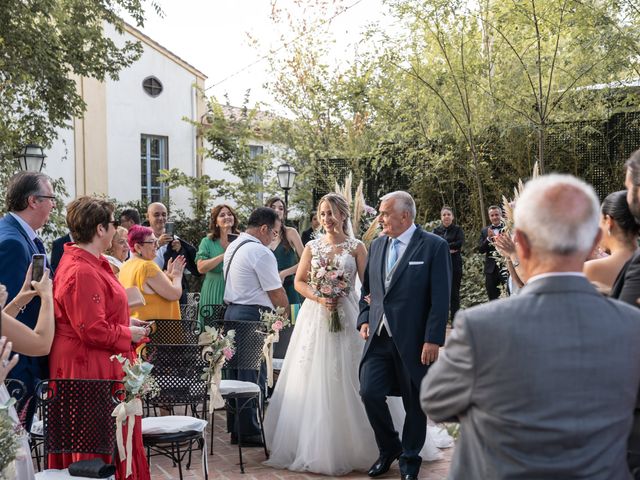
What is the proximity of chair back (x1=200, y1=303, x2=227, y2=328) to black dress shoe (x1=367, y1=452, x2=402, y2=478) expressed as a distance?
2.35 metres

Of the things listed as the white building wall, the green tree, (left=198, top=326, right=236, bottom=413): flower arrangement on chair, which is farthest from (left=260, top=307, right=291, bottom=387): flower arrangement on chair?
the white building wall

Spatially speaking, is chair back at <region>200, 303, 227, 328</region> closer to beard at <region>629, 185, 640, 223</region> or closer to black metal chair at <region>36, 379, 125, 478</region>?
black metal chair at <region>36, 379, 125, 478</region>

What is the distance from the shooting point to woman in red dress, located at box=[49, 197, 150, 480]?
4.83 m

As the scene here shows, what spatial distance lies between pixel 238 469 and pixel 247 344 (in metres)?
1.06

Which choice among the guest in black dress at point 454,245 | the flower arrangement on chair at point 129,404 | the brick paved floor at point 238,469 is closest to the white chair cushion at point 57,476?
the flower arrangement on chair at point 129,404

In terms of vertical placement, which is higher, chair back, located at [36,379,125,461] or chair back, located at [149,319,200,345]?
chair back, located at [149,319,200,345]

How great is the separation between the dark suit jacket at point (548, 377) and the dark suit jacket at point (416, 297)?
3803 millimetres

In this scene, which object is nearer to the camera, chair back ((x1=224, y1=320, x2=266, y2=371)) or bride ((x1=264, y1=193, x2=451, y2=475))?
bride ((x1=264, y1=193, x2=451, y2=475))

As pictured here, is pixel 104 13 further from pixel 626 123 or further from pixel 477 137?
pixel 626 123

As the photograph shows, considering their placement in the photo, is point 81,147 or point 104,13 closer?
point 104,13

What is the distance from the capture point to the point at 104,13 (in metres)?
16.2

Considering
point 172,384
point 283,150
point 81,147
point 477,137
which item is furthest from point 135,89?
point 172,384

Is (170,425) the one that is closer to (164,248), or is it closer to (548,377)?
(548,377)

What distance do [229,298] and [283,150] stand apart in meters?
17.2
